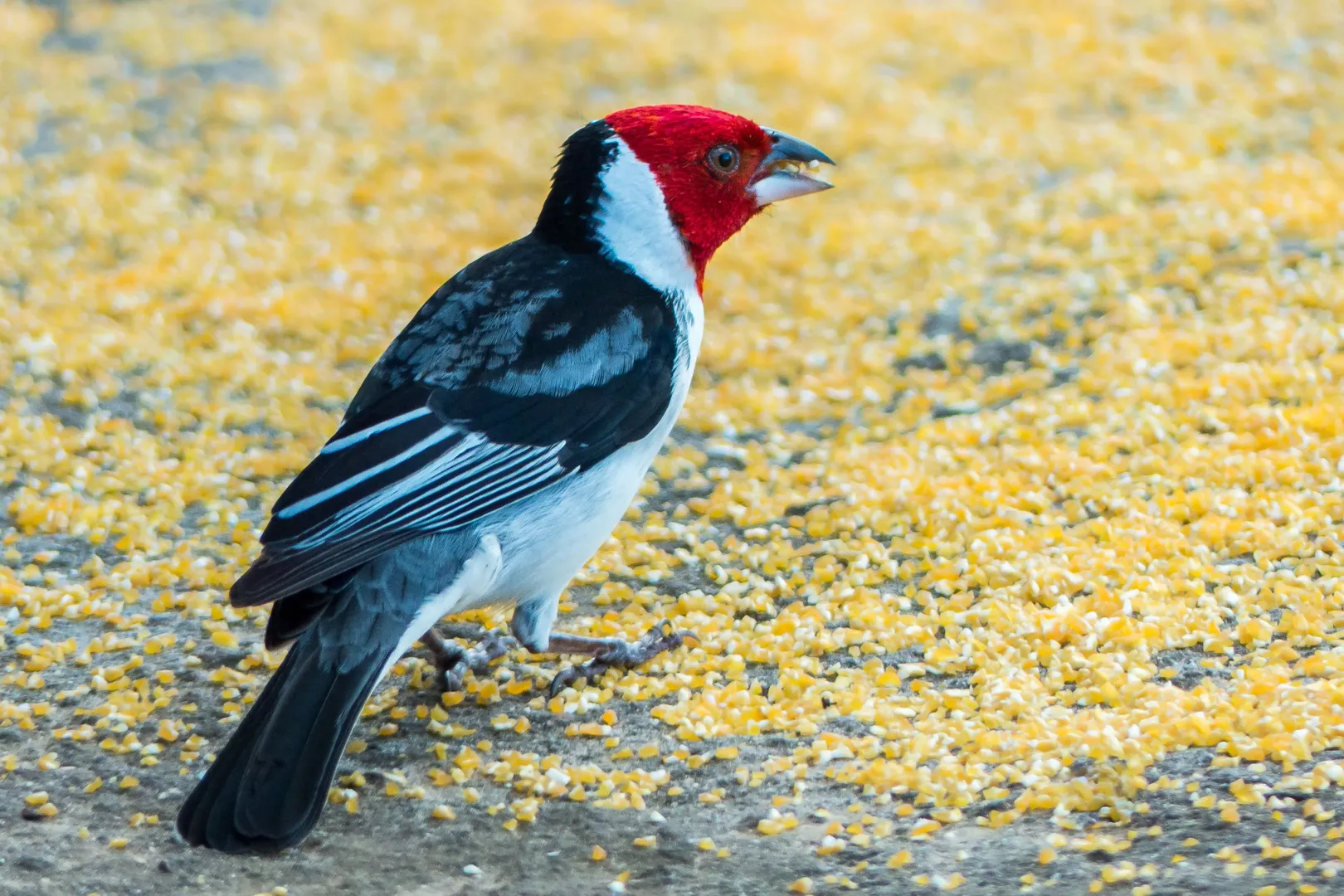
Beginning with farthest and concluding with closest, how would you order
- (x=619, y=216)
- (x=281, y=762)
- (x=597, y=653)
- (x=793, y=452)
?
(x=793, y=452)
(x=619, y=216)
(x=597, y=653)
(x=281, y=762)

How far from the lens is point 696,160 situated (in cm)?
439

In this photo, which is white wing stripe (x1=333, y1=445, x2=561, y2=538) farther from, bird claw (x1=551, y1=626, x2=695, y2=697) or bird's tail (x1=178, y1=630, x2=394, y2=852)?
bird claw (x1=551, y1=626, x2=695, y2=697)

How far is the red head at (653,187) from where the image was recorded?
14.2ft

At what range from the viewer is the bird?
3.43 meters

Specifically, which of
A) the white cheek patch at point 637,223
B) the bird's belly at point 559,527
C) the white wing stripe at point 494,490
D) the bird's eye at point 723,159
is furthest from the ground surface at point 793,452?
the bird's eye at point 723,159

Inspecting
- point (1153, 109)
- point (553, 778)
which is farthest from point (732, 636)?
point (1153, 109)

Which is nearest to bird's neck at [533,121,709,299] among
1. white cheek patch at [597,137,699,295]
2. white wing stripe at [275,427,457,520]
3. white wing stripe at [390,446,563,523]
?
white cheek patch at [597,137,699,295]

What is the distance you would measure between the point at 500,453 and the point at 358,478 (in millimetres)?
364

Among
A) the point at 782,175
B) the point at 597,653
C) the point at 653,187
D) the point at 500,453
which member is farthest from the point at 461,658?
the point at 782,175

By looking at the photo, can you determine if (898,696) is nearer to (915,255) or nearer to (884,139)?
(915,255)

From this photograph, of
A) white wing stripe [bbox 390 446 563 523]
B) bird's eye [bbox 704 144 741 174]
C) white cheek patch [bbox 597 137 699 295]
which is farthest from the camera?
bird's eye [bbox 704 144 741 174]

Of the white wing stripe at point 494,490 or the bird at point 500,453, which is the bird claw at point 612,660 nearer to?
the bird at point 500,453

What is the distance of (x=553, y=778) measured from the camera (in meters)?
3.70

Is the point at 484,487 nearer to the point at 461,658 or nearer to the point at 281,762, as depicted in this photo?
the point at 461,658
